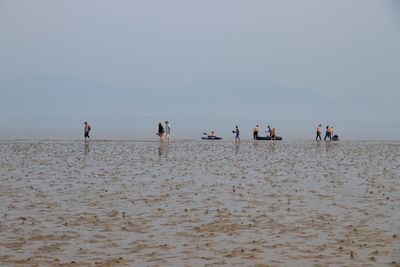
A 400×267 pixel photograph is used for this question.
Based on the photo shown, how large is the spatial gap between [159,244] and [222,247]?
61.9 inches

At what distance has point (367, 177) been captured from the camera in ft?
89.5

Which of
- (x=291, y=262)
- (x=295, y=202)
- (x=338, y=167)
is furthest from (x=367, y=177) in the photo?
(x=291, y=262)

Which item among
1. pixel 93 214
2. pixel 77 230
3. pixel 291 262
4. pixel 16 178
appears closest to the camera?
pixel 291 262

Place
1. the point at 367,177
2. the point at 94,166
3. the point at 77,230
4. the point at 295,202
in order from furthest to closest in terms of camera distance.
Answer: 1. the point at 94,166
2. the point at 367,177
3. the point at 295,202
4. the point at 77,230

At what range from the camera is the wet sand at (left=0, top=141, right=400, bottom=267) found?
1252cm

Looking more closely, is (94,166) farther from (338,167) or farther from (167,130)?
(167,130)

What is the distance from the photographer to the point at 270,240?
1402cm

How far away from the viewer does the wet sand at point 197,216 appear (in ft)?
41.1

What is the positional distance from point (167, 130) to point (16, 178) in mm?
33292

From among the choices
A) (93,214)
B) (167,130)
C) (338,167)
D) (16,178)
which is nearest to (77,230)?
(93,214)

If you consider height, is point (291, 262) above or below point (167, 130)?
below

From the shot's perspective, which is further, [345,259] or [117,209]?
[117,209]

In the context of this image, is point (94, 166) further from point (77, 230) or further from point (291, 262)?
point (291, 262)

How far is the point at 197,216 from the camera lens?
1709 cm
